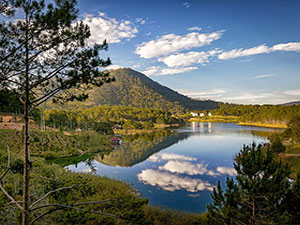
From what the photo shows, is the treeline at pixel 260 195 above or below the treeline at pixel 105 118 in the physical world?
below

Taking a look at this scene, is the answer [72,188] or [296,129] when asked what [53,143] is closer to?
[72,188]

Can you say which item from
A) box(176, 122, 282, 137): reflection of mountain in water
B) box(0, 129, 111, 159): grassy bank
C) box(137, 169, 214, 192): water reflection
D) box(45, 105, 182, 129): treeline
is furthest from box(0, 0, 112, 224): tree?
box(176, 122, 282, 137): reflection of mountain in water

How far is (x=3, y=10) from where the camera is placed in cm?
438

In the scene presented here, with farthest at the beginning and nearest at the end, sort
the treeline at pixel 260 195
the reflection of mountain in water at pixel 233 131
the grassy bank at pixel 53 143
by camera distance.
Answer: the reflection of mountain in water at pixel 233 131 → the grassy bank at pixel 53 143 → the treeline at pixel 260 195

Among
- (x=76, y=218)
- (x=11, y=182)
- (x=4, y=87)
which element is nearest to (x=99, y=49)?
(x=4, y=87)

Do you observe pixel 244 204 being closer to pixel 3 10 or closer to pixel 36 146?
pixel 3 10

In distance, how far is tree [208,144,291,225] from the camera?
816 cm

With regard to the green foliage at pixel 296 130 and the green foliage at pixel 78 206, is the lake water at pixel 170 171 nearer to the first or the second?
the green foliage at pixel 78 206

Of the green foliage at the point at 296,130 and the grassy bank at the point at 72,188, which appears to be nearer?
the grassy bank at the point at 72,188

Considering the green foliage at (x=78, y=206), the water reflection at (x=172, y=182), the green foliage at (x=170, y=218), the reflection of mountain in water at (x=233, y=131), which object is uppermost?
the green foliage at (x=78, y=206)

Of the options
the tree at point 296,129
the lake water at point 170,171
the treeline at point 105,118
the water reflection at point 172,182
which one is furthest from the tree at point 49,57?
the treeline at point 105,118

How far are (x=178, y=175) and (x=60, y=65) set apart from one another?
23263 mm

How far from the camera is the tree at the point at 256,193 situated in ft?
26.8

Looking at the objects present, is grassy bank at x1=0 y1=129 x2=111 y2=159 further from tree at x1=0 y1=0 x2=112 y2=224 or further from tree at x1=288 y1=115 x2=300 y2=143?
tree at x1=288 y1=115 x2=300 y2=143
